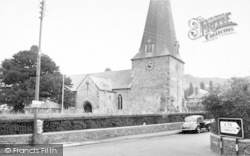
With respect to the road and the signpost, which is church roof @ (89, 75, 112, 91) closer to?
the road

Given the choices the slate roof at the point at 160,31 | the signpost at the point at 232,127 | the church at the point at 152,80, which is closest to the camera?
the signpost at the point at 232,127

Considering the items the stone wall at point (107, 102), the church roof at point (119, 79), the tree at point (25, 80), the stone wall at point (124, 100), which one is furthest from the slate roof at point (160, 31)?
the tree at point (25, 80)

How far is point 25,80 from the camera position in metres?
37.7

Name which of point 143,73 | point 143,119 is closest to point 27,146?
point 143,119

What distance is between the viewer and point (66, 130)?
16656mm

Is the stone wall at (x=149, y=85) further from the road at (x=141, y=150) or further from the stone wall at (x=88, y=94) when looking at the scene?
the road at (x=141, y=150)

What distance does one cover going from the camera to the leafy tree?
10.9 m

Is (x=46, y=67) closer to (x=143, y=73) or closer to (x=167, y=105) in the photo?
(x=143, y=73)

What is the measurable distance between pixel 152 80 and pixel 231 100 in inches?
1067

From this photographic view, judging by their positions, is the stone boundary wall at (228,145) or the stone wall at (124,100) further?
the stone wall at (124,100)

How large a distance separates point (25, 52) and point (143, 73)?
2004 centimetres

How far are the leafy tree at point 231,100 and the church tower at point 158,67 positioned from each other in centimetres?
2414

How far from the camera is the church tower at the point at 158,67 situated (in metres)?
37.0

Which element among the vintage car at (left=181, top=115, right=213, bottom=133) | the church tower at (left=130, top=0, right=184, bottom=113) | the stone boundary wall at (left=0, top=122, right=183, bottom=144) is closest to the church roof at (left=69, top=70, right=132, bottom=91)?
the church tower at (left=130, top=0, right=184, bottom=113)
